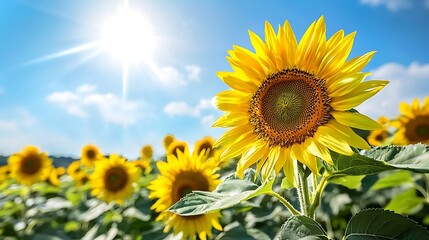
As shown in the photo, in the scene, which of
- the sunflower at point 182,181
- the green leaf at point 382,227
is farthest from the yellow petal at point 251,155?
the sunflower at point 182,181

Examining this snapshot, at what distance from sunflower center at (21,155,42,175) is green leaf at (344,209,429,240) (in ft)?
24.1

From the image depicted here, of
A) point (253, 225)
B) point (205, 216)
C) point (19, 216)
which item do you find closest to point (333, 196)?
point (253, 225)

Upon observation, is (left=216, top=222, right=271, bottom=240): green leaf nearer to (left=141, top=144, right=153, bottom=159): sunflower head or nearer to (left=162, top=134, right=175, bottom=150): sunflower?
(left=162, top=134, right=175, bottom=150): sunflower

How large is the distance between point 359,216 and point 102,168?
4775 mm

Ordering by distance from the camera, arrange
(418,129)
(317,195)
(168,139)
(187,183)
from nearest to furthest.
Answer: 1. (317,195)
2. (187,183)
3. (418,129)
4. (168,139)

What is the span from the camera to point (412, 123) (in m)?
5.13

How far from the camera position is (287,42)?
1829 mm

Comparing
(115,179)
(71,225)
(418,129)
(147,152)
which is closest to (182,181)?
(115,179)

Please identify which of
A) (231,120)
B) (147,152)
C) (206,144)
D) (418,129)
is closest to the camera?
(231,120)

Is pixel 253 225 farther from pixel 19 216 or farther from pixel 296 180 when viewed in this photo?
pixel 19 216

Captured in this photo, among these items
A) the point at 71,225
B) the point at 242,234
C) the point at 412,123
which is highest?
the point at 412,123

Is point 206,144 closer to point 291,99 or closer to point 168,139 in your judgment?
point 168,139

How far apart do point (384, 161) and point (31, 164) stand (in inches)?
297

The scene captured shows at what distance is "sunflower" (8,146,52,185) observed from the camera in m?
7.77
